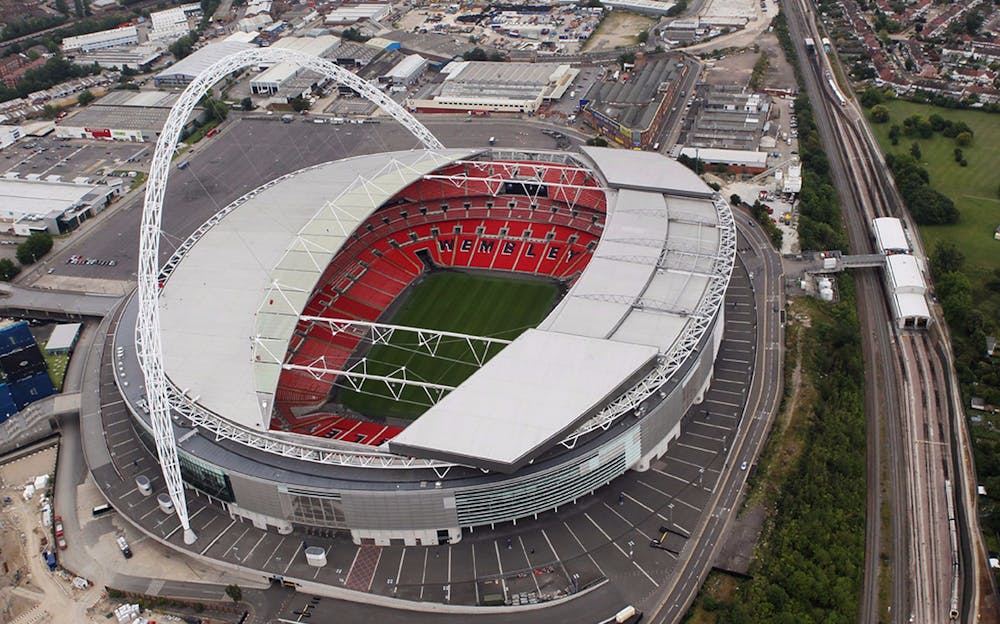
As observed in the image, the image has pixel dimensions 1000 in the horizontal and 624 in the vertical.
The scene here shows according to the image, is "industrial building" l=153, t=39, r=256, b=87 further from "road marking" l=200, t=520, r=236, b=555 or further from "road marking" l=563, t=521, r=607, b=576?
"road marking" l=563, t=521, r=607, b=576

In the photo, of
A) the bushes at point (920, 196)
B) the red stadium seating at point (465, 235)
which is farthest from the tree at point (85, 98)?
the bushes at point (920, 196)

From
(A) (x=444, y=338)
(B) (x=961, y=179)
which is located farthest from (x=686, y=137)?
(A) (x=444, y=338)

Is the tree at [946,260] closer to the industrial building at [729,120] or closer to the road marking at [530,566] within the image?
the industrial building at [729,120]

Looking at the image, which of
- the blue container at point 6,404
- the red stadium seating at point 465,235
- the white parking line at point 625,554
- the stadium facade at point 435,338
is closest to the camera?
the white parking line at point 625,554

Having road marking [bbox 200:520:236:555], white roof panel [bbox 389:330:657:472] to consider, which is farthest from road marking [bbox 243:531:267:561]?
white roof panel [bbox 389:330:657:472]

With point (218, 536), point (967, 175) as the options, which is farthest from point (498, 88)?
point (218, 536)

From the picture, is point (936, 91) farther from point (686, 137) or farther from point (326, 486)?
point (326, 486)

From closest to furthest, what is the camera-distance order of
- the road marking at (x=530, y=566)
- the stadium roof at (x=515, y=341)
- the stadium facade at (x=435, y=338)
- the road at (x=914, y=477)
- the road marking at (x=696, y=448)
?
the road at (x=914, y=477) < the road marking at (x=530, y=566) < the stadium facade at (x=435, y=338) < the stadium roof at (x=515, y=341) < the road marking at (x=696, y=448)
